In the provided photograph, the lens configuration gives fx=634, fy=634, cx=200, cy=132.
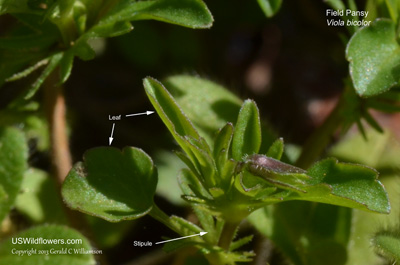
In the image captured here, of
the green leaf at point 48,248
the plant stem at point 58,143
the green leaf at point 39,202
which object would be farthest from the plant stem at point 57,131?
the green leaf at point 48,248

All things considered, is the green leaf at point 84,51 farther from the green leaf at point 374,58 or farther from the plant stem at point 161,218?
the green leaf at point 374,58

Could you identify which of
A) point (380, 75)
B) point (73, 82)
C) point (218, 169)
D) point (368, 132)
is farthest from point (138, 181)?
point (73, 82)

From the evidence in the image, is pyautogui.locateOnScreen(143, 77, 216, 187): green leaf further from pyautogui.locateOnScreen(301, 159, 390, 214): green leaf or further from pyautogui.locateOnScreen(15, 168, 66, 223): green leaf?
pyautogui.locateOnScreen(15, 168, 66, 223): green leaf

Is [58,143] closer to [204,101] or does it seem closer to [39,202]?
[39,202]

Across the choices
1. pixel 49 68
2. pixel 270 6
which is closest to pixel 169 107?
pixel 49 68

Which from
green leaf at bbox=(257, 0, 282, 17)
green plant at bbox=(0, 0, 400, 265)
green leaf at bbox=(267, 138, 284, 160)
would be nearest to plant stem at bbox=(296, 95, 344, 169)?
green plant at bbox=(0, 0, 400, 265)

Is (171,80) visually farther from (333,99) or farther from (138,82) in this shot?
(333,99)
